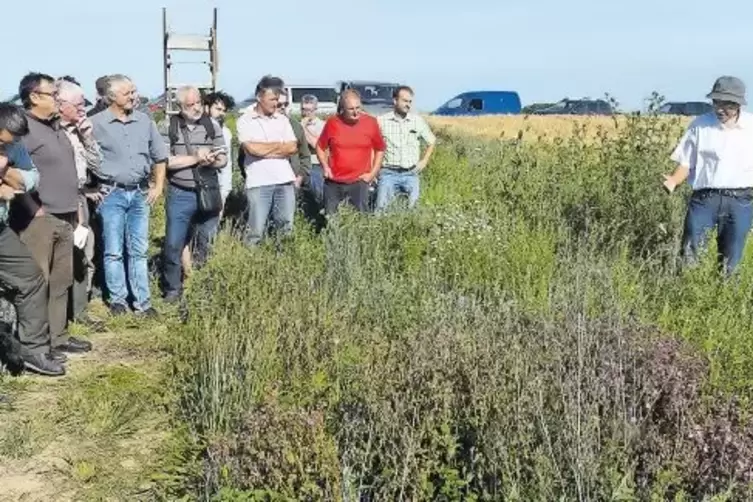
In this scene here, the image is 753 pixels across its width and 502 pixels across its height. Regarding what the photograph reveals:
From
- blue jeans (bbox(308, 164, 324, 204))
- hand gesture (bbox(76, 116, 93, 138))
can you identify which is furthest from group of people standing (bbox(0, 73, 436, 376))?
blue jeans (bbox(308, 164, 324, 204))

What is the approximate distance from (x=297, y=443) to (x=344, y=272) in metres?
2.98

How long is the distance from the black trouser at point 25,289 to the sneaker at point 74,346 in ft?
1.27

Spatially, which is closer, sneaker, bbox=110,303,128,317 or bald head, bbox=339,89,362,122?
sneaker, bbox=110,303,128,317

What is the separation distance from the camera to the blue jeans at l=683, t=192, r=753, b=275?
261 inches

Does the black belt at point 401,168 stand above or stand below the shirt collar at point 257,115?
below

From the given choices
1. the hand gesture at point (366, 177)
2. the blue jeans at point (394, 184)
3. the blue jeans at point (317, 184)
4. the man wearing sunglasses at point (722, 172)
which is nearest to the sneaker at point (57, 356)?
the hand gesture at point (366, 177)

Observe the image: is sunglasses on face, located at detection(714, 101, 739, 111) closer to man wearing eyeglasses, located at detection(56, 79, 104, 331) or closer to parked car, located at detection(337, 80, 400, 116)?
man wearing eyeglasses, located at detection(56, 79, 104, 331)

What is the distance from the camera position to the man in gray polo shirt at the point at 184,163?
25.2 feet

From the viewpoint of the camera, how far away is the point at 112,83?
273 inches

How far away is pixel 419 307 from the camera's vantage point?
550cm

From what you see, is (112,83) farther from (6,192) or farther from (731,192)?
(731,192)

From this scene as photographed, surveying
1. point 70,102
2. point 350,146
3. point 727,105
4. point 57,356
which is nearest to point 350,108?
point 350,146

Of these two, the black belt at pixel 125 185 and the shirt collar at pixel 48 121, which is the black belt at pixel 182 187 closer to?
the black belt at pixel 125 185

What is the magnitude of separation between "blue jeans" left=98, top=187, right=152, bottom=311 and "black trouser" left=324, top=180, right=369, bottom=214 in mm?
1900
